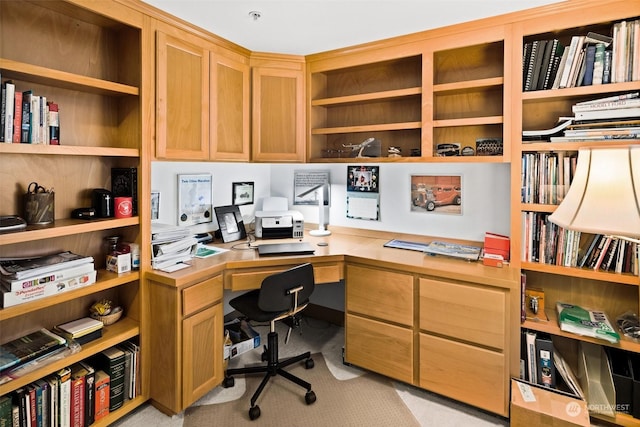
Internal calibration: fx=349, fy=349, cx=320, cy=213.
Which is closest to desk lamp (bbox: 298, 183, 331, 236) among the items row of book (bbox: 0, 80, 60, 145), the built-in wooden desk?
the built-in wooden desk

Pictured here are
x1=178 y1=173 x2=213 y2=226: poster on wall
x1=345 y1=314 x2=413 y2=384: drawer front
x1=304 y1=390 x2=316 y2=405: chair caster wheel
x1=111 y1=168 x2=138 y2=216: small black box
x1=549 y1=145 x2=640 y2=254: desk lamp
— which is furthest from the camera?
x1=178 y1=173 x2=213 y2=226: poster on wall

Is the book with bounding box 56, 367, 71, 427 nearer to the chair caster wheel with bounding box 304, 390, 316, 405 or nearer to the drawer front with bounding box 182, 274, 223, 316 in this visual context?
the drawer front with bounding box 182, 274, 223, 316

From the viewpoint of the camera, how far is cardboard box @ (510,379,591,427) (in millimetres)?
1729

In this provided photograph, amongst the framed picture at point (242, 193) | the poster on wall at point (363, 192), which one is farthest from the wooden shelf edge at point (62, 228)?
the poster on wall at point (363, 192)

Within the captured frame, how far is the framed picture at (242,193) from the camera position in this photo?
309 centimetres

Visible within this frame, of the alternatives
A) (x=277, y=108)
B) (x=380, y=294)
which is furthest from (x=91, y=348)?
(x=277, y=108)

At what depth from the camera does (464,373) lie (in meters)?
2.04

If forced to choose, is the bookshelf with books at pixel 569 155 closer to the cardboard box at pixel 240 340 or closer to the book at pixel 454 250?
the book at pixel 454 250

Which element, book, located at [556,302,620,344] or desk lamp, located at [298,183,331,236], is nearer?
book, located at [556,302,620,344]

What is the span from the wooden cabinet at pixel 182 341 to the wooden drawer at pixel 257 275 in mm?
90

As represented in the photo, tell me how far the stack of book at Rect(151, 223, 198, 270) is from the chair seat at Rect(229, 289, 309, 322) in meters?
0.44

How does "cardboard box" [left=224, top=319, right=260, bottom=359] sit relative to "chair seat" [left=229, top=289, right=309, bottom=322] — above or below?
below

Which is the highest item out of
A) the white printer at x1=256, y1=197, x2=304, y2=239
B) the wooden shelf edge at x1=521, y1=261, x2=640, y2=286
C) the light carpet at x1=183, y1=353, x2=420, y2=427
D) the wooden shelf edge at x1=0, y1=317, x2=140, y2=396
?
the white printer at x1=256, y1=197, x2=304, y2=239

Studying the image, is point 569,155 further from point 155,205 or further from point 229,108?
point 155,205
